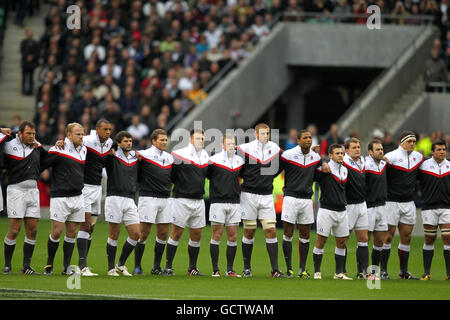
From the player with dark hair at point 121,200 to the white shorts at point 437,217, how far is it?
451 cm

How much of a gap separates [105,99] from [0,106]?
14.6 ft

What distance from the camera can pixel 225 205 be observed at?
50.3ft

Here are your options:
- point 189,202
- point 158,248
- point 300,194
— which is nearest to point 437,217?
point 300,194

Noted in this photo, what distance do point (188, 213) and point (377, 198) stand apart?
2.95 metres


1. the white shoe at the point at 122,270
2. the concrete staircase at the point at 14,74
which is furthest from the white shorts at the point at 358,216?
the concrete staircase at the point at 14,74

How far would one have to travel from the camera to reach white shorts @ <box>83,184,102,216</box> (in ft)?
49.7

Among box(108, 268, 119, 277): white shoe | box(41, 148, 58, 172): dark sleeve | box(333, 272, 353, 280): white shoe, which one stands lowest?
box(333, 272, 353, 280): white shoe

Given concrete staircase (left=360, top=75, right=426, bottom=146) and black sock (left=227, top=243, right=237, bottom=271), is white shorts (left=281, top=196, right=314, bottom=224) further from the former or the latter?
concrete staircase (left=360, top=75, right=426, bottom=146)

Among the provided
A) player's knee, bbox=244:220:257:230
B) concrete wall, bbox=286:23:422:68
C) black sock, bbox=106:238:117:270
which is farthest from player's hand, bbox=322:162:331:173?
concrete wall, bbox=286:23:422:68

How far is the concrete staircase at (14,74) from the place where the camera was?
28859 millimetres

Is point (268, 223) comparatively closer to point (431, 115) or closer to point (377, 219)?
point (377, 219)

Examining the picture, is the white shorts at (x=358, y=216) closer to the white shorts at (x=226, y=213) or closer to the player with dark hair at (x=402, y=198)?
the player with dark hair at (x=402, y=198)

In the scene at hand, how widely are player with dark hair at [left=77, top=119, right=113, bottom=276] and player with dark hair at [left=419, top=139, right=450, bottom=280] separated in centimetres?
499
